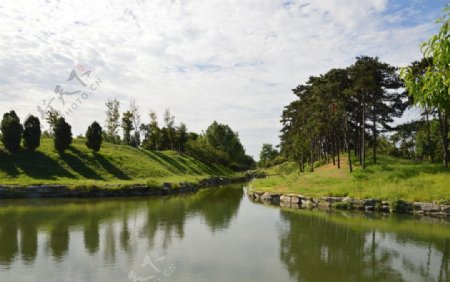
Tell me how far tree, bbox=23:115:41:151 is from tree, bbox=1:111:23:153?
1.39 meters

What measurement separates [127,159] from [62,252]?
150 feet

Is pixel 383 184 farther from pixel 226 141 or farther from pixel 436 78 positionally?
pixel 226 141

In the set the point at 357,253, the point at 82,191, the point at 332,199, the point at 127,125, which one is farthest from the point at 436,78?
the point at 127,125

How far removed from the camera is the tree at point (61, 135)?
55.6 m

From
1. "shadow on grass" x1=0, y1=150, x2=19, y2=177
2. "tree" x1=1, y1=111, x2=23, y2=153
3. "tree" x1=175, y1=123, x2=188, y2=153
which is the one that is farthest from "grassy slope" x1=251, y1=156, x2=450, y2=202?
"tree" x1=175, y1=123, x2=188, y2=153

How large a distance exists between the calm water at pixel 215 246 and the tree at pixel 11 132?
79.3 feet

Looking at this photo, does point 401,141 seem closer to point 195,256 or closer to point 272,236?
point 272,236

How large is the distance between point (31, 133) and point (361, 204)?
4521cm

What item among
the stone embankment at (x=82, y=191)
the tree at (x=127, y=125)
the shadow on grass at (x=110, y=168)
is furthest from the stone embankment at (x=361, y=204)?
the tree at (x=127, y=125)

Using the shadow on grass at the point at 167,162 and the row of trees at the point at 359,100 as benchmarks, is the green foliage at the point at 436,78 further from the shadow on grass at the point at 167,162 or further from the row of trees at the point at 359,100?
the shadow on grass at the point at 167,162

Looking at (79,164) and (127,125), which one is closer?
(79,164)

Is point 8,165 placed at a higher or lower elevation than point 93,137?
lower

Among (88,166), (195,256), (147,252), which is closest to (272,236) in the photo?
(195,256)

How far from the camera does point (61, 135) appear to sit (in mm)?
55656
